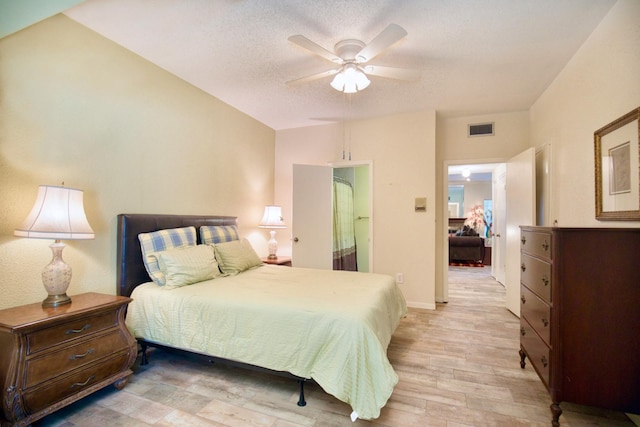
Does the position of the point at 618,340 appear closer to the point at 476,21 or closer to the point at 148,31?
the point at 476,21

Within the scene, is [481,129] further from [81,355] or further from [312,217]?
[81,355]

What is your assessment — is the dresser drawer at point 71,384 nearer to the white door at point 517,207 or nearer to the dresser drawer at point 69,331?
the dresser drawer at point 69,331

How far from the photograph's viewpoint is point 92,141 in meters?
2.27

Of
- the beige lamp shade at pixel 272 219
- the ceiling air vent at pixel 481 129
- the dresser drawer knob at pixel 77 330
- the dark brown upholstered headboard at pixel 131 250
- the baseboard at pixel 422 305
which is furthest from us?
the beige lamp shade at pixel 272 219

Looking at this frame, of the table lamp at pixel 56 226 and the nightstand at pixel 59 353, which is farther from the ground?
the table lamp at pixel 56 226

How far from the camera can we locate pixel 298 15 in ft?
6.75

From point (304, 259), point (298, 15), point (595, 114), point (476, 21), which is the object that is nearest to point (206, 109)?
point (298, 15)

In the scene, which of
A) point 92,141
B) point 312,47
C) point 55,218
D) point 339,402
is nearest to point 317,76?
point 312,47

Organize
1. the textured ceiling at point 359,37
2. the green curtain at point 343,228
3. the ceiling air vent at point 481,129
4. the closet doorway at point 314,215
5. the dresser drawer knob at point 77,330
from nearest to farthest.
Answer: the dresser drawer knob at point 77,330 < the textured ceiling at point 359,37 < the ceiling air vent at point 481,129 < the closet doorway at point 314,215 < the green curtain at point 343,228

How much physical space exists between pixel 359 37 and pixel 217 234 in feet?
7.75

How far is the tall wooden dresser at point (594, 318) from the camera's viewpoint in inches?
58.5

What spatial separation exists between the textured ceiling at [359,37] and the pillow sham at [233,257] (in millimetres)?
1767

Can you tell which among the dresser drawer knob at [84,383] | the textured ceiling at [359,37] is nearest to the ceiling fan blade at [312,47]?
the textured ceiling at [359,37]

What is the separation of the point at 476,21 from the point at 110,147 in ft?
9.92
